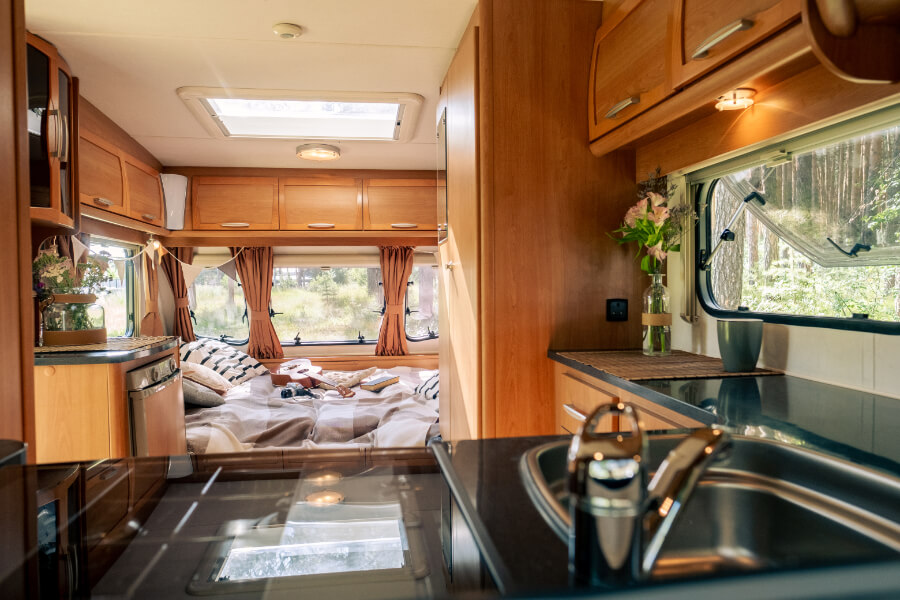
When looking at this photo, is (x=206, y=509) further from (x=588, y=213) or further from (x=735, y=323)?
(x=588, y=213)

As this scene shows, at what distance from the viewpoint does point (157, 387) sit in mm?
2646

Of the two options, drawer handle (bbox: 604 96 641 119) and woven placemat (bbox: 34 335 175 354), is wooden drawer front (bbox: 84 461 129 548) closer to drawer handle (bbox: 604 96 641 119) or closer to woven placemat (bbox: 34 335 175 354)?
drawer handle (bbox: 604 96 641 119)

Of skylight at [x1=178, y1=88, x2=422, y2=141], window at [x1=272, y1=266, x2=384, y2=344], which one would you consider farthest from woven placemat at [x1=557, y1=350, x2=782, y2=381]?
window at [x1=272, y1=266, x2=384, y2=344]

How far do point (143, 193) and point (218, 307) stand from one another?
54.5 inches

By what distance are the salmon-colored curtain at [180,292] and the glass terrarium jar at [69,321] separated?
2.11 m

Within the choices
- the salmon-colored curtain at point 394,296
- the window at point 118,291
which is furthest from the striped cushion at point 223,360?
the salmon-colored curtain at point 394,296

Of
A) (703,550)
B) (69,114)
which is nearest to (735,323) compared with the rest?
(703,550)

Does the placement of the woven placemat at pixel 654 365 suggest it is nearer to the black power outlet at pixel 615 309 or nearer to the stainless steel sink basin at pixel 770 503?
the black power outlet at pixel 615 309

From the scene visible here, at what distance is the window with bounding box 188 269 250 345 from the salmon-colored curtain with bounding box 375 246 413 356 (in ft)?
4.07

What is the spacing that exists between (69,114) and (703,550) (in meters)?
3.09

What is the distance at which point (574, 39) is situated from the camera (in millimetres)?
2102

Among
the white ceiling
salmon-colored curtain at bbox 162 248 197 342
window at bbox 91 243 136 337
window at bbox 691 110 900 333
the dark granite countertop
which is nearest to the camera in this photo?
window at bbox 691 110 900 333

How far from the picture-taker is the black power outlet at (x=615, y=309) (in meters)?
2.16

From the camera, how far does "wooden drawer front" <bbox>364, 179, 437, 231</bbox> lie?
4500 mm
